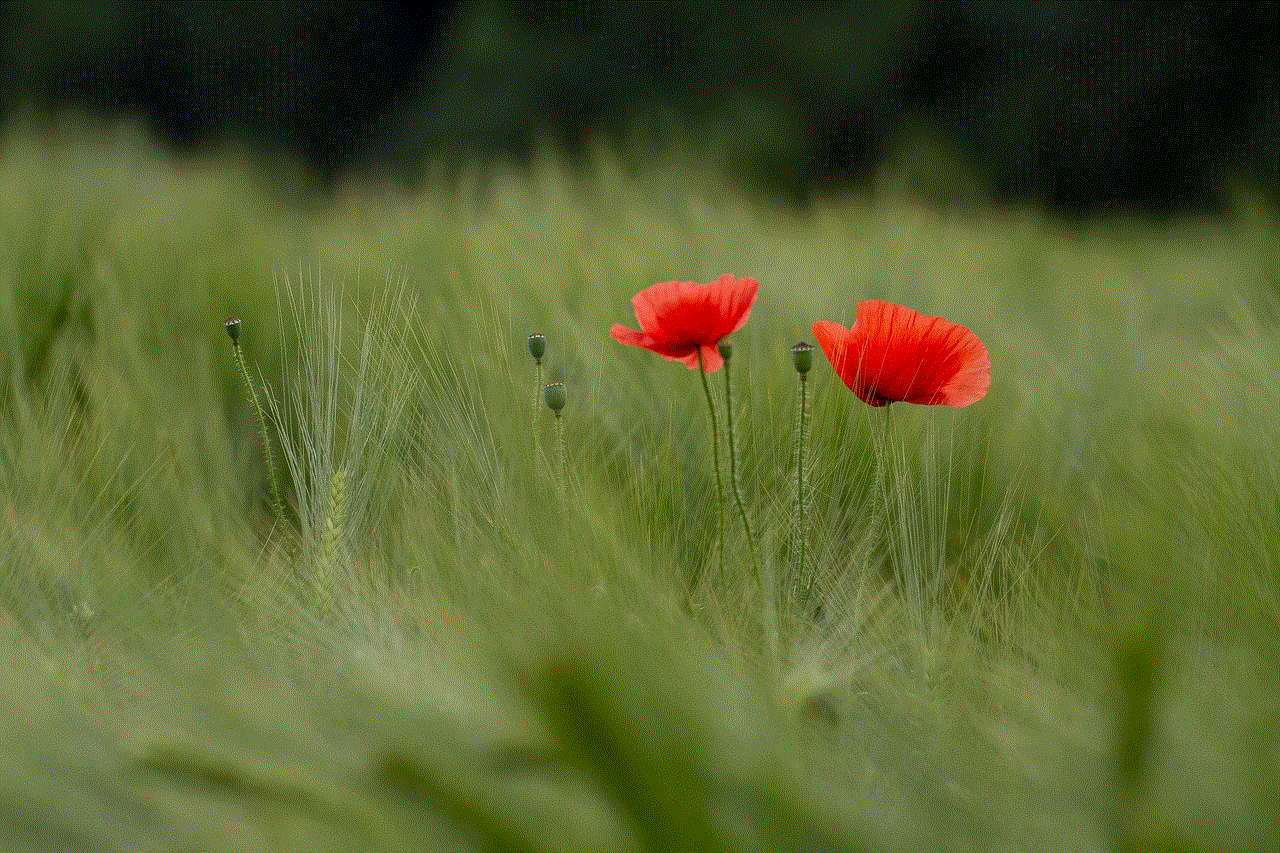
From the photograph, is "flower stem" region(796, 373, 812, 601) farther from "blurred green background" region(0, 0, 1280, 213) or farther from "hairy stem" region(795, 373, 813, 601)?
"blurred green background" region(0, 0, 1280, 213)

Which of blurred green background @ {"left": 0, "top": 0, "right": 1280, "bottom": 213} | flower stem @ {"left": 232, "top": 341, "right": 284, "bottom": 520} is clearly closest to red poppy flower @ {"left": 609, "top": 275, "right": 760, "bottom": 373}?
flower stem @ {"left": 232, "top": 341, "right": 284, "bottom": 520}

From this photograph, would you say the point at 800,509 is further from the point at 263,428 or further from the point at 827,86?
the point at 827,86

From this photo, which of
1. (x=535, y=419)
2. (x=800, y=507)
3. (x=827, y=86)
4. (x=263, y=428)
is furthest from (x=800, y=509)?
(x=827, y=86)

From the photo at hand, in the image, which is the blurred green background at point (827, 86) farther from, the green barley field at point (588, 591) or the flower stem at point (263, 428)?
the flower stem at point (263, 428)

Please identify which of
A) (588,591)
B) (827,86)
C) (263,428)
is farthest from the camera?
(827,86)

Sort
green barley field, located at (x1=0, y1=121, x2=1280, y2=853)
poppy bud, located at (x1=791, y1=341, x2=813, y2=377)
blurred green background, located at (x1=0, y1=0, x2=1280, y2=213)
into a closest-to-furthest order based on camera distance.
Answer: green barley field, located at (x1=0, y1=121, x2=1280, y2=853) < poppy bud, located at (x1=791, y1=341, x2=813, y2=377) < blurred green background, located at (x1=0, y1=0, x2=1280, y2=213)

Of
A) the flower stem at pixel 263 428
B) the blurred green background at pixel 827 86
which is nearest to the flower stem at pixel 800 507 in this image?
the flower stem at pixel 263 428

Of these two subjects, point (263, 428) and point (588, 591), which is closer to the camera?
point (588, 591)
